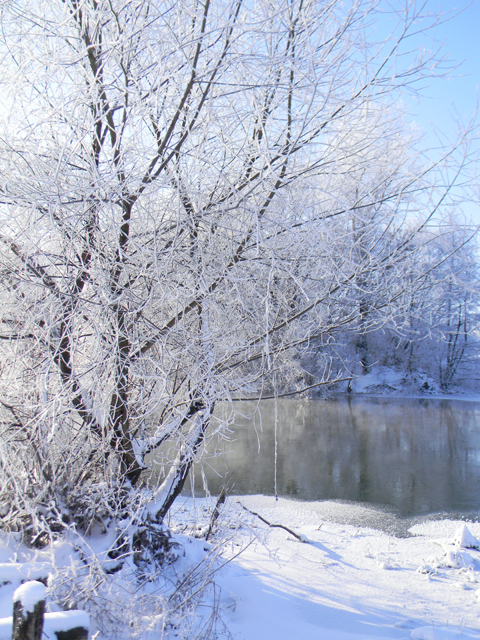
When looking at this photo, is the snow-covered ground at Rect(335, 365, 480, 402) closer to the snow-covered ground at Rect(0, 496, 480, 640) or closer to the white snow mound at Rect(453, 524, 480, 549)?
the white snow mound at Rect(453, 524, 480, 549)

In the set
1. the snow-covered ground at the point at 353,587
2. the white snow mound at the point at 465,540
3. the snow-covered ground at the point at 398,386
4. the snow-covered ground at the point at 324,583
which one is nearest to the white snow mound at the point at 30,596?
the snow-covered ground at the point at 324,583

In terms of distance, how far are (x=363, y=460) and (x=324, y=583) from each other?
20.0 ft

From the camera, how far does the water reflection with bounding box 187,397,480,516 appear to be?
7.68 m

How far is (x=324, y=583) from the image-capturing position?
3941 millimetres

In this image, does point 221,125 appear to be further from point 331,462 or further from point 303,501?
point 331,462

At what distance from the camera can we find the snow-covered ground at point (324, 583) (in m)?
2.75

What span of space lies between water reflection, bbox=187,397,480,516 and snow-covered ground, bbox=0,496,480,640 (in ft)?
4.31

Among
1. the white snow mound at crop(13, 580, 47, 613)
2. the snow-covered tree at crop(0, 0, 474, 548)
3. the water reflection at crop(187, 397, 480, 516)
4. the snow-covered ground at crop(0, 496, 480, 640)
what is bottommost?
the water reflection at crop(187, 397, 480, 516)

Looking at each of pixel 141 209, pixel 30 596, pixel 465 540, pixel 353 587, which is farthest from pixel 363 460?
pixel 30 596

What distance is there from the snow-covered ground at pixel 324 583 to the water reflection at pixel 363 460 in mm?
1313

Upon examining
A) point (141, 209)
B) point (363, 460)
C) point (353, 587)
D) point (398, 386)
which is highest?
point (141, 209)

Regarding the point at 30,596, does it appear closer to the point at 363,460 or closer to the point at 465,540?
the point at 465,540

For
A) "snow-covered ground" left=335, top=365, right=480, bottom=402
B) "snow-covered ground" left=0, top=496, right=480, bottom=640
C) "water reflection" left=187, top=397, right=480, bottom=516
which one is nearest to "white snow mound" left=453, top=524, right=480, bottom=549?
"snow-covered ground" left=0, top=496, right=480, bottom=640

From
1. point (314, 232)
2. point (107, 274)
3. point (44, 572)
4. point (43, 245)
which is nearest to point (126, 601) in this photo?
point (44, 572)
